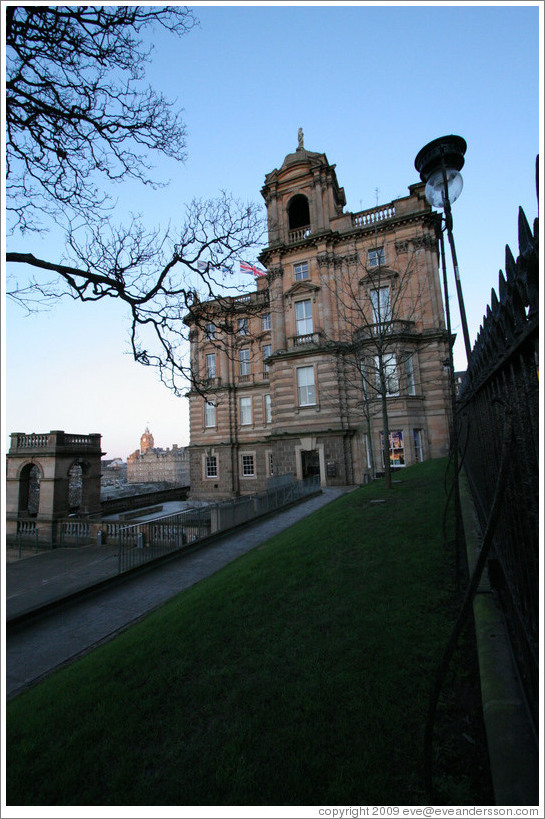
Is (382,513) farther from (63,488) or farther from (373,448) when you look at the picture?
(63,488)

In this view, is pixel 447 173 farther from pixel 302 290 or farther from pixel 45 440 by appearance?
pixel 45 440

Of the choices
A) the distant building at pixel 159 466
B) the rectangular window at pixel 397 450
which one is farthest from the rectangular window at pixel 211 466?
the distant building at pixel 159 466

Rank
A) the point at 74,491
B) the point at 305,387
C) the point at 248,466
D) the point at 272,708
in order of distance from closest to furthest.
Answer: the point at 272,708, the point at 305,387, the point at 248,466, the point at 74,491

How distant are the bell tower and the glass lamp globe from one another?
24.0m

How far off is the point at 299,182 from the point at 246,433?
21.7 metres

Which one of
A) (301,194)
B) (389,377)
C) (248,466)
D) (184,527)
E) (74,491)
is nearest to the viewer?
(184,527)

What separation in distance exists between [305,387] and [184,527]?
1547cm

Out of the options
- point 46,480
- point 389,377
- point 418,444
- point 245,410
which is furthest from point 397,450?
point 46,480

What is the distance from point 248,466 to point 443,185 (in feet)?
102

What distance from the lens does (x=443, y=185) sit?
4.17 meters

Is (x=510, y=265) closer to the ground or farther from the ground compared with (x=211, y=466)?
farther from the ground

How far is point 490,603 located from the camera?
3.29 m

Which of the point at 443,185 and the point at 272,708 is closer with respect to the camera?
the point at 272,708

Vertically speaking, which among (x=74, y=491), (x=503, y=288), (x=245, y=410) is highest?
(x=245, y=410)
